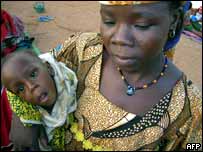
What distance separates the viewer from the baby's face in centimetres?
143

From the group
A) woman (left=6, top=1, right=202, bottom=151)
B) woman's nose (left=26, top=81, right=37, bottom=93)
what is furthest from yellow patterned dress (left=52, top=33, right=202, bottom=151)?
woman's nose (left=26, top=81, right=37, bottom=93)

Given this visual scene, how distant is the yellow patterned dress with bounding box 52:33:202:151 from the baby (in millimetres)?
70

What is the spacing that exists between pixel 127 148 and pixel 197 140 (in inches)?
11.9

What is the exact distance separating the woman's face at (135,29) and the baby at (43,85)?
35cm

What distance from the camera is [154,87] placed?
4.84ft

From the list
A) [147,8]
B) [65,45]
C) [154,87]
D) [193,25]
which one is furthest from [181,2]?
[193,25]

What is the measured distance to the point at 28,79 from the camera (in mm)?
1440

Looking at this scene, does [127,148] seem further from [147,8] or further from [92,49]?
[147,8]

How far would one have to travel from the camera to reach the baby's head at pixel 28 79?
143 cm

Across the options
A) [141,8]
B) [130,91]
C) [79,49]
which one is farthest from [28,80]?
[141,8]

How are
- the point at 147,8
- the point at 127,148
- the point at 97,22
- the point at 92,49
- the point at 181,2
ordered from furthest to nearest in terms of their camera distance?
the point at 97,22 < the point at 92,49 < the point at 127,148 < the point at 181,2 < the point at 147,8

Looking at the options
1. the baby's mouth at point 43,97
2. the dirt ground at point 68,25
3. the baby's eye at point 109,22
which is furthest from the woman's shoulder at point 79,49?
the dirt ground at point 68,25

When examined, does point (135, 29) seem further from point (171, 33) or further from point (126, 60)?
point (171, 33)

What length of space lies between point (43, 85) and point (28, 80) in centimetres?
6
